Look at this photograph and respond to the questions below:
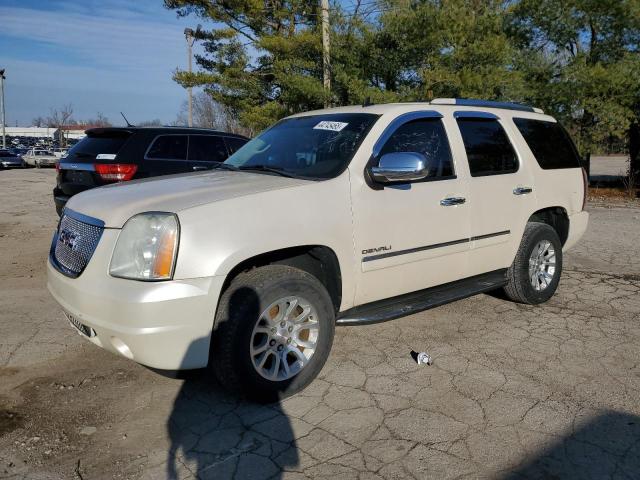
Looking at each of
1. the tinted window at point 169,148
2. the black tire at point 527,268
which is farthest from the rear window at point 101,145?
the black tire at point 527,268

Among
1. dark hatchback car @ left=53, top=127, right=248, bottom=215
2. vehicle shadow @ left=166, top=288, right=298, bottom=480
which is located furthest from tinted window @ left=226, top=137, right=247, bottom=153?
vehicle shadow @ left=166, top=288, right=298, bottom=480

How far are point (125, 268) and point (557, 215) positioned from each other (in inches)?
174

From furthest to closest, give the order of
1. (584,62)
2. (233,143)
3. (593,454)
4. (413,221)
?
(584,62) → (233,143) → (413,221) → (593,454)

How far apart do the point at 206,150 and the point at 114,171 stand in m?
1.54

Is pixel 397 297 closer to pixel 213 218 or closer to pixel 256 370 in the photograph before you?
pixel 256 370

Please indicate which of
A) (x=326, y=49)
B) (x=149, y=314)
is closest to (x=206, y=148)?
(x=149, y=314)

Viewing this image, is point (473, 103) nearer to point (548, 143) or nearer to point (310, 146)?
point (548, 143)

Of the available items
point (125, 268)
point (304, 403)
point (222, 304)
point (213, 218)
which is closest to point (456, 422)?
point (304, 403)

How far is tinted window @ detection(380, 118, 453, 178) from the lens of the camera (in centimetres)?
421

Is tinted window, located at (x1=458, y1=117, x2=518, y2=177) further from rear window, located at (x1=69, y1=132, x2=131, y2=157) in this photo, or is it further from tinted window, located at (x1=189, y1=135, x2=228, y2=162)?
rear window, located at (x1=69, y1=132, x2=131, y2=157)

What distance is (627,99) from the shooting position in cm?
1505

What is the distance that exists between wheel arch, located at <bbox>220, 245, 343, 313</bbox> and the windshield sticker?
3.61ft

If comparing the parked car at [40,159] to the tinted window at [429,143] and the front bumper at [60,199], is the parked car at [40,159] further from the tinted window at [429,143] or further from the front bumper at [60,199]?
the tinted window at [429,143]

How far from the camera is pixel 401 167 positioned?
3.65m
